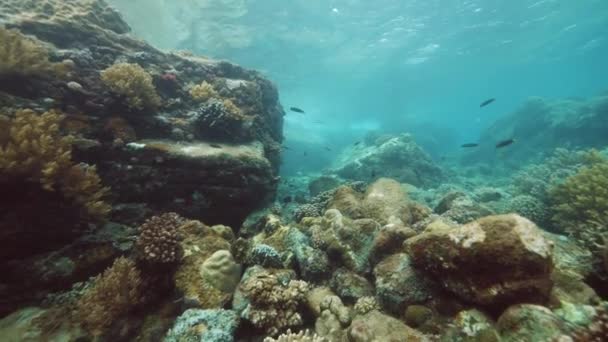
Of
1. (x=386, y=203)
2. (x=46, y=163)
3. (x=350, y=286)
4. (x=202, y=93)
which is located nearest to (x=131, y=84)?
(x=202, y=93)

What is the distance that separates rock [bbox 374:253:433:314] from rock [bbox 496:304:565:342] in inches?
40.0

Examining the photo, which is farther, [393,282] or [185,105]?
[185,105]

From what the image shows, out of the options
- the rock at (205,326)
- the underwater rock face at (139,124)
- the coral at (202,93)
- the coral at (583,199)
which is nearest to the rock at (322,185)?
the underwater rock face at (139,124)

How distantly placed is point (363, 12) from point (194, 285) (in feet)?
86.3

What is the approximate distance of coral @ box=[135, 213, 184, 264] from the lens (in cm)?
499

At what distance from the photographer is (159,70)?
963 cm

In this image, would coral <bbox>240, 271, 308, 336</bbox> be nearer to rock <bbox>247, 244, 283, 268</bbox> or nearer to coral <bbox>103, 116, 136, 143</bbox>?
rock <bbox>247, 244, 283, 268</bbox>

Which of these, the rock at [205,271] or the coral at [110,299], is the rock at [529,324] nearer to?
the rock at [205,271]

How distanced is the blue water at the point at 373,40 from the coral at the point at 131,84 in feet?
59.1

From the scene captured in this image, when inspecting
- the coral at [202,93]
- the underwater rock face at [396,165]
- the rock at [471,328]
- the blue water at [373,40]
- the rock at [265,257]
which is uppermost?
the blue water at [373,40]

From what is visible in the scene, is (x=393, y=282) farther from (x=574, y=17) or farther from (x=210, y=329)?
(x=574, y=17)

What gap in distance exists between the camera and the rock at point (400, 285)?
3.84m

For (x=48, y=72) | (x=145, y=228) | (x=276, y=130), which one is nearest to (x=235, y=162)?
(x=145, y=228)

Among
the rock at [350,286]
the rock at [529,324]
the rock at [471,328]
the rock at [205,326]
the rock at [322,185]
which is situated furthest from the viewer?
the rock at [322,185]
